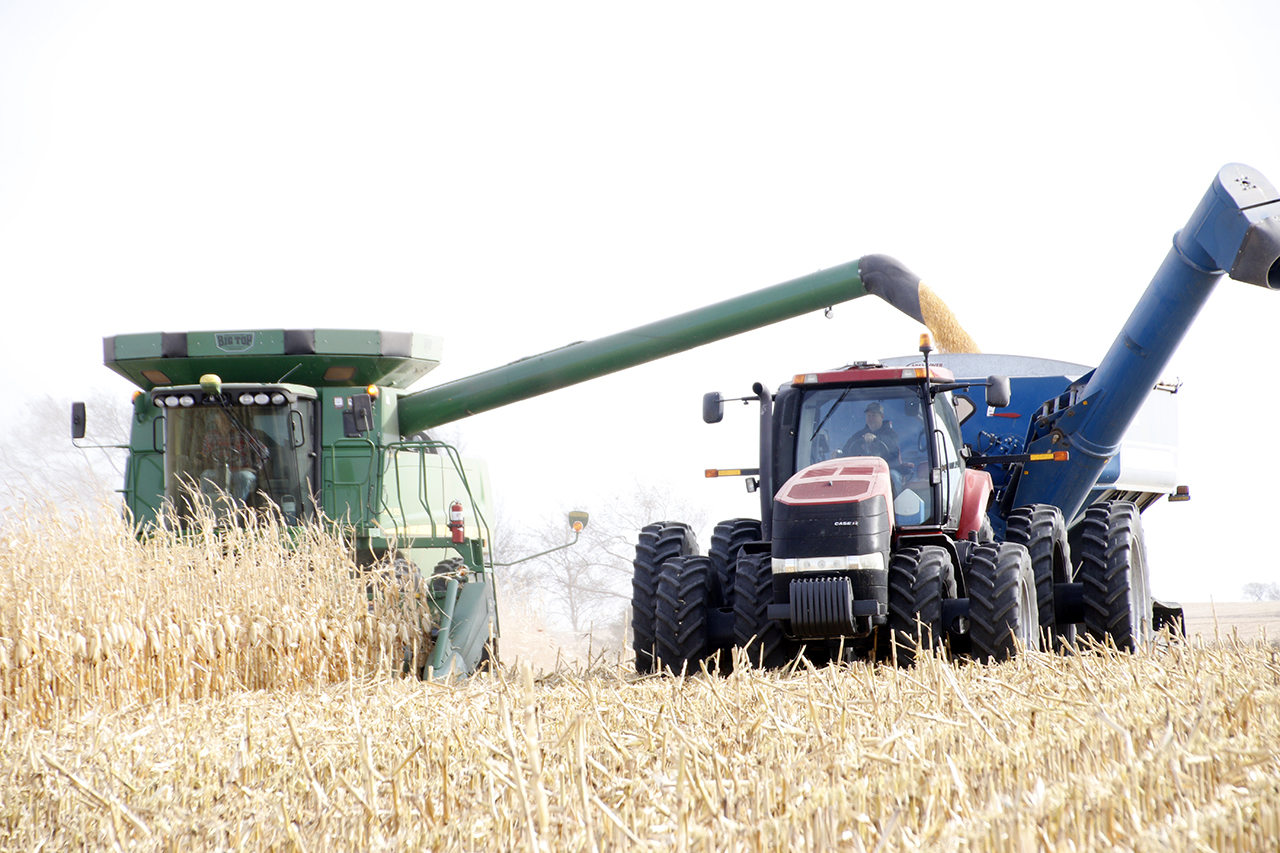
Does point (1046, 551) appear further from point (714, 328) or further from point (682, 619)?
point (714, 328)

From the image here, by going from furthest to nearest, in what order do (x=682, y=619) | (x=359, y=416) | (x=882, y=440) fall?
(x=359, y=416), (x=882, y=440), (x=682, y=619)

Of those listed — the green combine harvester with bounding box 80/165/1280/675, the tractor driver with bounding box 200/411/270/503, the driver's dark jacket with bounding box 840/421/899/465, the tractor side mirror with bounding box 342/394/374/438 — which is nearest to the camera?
the driver's dark jacket with bounding box 840/421/899/465

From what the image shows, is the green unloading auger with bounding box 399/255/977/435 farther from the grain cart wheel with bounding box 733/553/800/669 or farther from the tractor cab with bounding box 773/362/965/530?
the grain cart wheel with bounding box 733/553/800/669

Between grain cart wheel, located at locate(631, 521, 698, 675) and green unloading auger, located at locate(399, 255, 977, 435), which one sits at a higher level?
green unloading auger, located at locate(399, 255, 977, 435)

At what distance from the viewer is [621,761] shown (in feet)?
10.2

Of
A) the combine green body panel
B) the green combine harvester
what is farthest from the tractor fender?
the combine green body panel

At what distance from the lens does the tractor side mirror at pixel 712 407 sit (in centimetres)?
697

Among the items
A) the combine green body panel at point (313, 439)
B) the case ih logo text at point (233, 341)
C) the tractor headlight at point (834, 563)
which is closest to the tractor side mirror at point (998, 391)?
the tractor headlight at point (834, 563)

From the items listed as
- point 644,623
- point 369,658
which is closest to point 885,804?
point 644,623

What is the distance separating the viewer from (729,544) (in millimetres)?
Answer: 6977

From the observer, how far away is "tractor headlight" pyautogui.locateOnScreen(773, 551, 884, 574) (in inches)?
230

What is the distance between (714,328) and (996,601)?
183 inches

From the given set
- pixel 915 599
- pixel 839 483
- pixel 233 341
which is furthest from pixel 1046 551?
pixel 233 341

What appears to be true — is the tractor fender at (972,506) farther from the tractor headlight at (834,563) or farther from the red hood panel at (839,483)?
the tractor headlight at (834,563)
